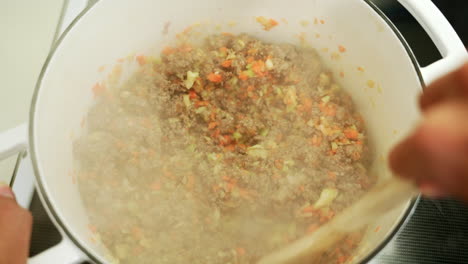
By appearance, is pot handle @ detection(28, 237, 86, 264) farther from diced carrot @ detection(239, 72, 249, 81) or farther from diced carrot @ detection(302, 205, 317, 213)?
diced carrot @ detection(239, 72, 249, 81)

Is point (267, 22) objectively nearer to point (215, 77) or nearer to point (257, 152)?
point (215, 77)

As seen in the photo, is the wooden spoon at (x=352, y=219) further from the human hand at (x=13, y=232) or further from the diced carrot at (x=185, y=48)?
the diced carrot at (x=185, y=48)

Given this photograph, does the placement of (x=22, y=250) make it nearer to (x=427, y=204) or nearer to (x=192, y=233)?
(x=192, y=233)

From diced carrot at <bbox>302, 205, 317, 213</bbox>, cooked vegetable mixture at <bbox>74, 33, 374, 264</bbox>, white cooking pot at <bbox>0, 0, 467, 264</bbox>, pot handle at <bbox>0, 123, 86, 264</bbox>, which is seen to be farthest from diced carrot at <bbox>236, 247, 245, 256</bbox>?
pot handle at <bbox>0, 123, 86, 264</bbox>

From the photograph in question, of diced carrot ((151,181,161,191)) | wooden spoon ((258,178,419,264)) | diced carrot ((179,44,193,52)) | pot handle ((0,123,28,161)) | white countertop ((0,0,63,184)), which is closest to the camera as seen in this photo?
wooden spoon ((258,178,419,264))

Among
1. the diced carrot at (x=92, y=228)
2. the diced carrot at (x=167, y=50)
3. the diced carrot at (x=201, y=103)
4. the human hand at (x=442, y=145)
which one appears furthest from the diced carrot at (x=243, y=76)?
the human hand at (x=442, y=145)

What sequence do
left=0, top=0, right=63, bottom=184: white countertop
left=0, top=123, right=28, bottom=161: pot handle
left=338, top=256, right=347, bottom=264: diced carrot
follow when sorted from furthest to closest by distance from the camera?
left=0, top=0, right=63, bottom=184: white countertop, left=338, top=256, right=347, bottom=264: diced carrot, left=0, top=123, right=28, bottom=161: pot handle

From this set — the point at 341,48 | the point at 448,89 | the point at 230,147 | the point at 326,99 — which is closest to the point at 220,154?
the point at 230,147
